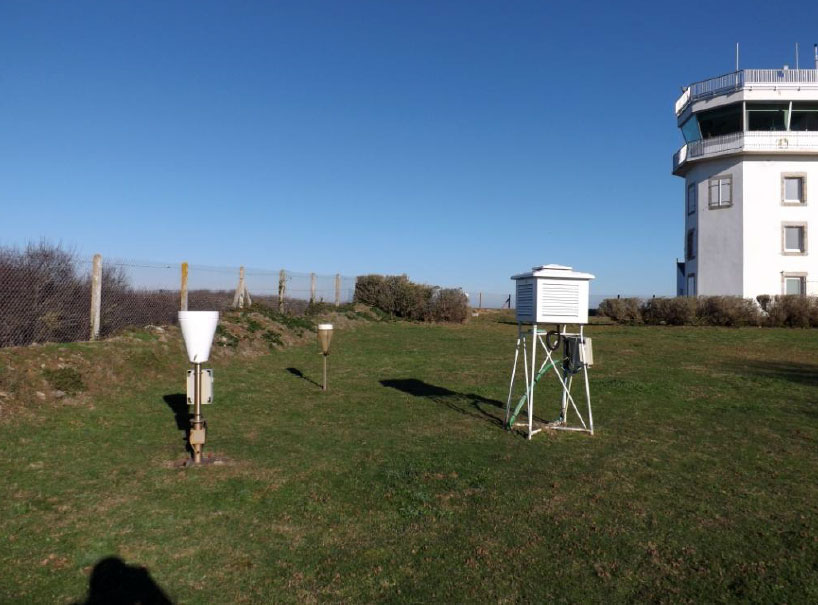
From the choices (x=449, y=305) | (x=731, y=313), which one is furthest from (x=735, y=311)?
(x=449, y=305)

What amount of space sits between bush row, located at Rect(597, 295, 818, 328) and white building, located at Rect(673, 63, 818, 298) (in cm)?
572

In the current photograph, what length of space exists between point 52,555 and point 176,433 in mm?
3433

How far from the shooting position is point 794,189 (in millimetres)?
34375

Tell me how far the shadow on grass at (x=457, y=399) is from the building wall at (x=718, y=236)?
2954cm

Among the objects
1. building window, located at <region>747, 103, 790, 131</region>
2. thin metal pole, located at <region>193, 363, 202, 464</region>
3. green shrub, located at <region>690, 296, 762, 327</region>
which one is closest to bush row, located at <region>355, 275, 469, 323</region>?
green shrub, located at <region>690, 296, 762, 327</region>

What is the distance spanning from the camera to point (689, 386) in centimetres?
1150

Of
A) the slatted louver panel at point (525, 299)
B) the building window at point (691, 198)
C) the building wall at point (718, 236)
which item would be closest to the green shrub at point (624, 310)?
the building wall at point (718, 236)

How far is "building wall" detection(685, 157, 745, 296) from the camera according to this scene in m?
34.5

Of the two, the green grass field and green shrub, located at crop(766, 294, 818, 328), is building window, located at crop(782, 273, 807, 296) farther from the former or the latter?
the green grass field

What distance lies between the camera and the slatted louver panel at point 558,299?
745 cm

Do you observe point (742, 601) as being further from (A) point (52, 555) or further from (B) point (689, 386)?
(B) point (689, 386)

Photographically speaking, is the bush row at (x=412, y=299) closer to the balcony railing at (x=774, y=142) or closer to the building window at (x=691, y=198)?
the building window at (x=691, y=198)

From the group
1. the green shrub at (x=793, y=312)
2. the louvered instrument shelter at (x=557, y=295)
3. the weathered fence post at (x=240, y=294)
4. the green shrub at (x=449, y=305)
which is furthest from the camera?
the green shrub at (x=449, y=305)

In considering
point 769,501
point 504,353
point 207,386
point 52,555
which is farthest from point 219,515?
point 504,353
